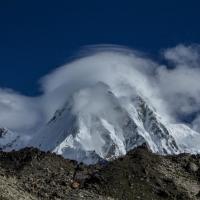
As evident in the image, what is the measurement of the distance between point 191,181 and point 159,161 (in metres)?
3.32

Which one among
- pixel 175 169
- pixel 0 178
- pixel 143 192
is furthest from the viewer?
pixel 175 169

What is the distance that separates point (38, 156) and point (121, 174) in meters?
9.16

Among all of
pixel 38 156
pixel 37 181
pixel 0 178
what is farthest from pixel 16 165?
pixel 0 178

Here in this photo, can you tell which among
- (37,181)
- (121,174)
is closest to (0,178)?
(37,181)

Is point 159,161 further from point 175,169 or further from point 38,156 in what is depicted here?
point 38,156

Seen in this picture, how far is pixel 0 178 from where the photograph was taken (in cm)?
6075

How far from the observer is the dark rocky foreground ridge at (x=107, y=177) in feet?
211

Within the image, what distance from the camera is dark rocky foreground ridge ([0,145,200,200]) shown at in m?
64.2

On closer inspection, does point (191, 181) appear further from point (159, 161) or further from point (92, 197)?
point (92, 197)

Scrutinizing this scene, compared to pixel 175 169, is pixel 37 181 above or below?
below

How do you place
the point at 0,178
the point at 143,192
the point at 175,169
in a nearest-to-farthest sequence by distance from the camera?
1. the point at 0,178
2. the point at 143,192
3. the point at 175,169

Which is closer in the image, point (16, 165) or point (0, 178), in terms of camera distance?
point (0, 178)

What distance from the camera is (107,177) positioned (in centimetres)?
6744

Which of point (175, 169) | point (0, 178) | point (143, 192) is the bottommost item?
point (0, 178)
